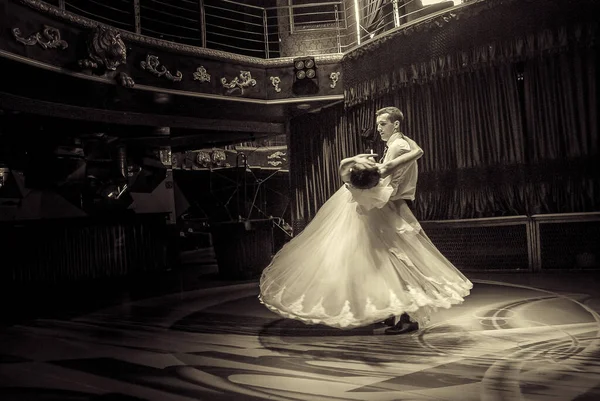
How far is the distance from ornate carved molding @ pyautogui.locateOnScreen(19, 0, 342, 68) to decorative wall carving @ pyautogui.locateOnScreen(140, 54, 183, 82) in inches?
7.8

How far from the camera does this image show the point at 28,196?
764 centimetres

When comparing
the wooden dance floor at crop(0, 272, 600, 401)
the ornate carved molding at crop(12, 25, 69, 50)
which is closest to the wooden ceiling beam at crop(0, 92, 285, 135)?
the ornate carved molding at crop(12, 25, 69, 50)

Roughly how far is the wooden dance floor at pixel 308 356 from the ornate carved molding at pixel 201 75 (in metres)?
3.97

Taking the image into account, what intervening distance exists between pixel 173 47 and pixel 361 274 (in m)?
5.19

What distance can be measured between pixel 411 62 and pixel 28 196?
6.25 m

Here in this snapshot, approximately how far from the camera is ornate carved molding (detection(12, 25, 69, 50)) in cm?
485

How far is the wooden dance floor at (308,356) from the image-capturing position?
1.93 metres

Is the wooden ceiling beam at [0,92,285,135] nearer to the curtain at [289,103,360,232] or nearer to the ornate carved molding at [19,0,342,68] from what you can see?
the curtain at [289,103,360,232]

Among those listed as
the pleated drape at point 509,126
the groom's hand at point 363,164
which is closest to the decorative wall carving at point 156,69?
the pleated drape at point 509,126

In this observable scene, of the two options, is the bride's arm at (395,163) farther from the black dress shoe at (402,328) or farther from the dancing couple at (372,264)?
the black dress shoe at (402,328)

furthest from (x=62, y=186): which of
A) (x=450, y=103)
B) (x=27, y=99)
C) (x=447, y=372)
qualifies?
(x=447, y=372)

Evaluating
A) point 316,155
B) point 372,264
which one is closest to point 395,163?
point 372,264

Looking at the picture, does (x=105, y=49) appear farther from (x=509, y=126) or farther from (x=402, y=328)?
(x=509, y=126)

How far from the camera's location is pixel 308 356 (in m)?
2.48
